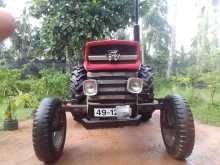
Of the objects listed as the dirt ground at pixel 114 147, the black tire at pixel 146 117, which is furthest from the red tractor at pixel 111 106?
the black tire at pixel 146 117

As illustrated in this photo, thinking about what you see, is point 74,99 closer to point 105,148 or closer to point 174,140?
point 105,148

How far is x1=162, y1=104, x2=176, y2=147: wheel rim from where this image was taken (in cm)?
521

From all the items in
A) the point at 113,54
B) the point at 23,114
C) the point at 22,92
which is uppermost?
the point at 113,54

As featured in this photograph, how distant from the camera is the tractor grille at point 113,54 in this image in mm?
5891

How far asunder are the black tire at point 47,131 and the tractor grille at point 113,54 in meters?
1.07

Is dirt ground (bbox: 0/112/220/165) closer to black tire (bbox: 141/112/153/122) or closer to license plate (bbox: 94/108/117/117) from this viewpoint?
black tire (bbox: 141/112/153/122)

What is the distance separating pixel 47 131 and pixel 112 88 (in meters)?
1.41

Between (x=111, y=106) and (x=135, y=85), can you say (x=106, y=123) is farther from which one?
(x=135, y=85)

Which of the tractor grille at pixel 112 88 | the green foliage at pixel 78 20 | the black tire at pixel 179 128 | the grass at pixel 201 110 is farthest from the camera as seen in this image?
the green foliage at pixel 78 20

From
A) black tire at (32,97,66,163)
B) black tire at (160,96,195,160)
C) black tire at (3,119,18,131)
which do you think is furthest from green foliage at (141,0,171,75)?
black tire at (32,97,66,163)

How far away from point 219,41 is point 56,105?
24224 mm

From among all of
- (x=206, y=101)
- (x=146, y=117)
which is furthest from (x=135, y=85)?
(x=206, y=101)

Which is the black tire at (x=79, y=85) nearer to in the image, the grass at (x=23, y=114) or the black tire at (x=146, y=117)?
the black tire at (x=146, y=117)

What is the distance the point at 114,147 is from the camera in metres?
5.90
